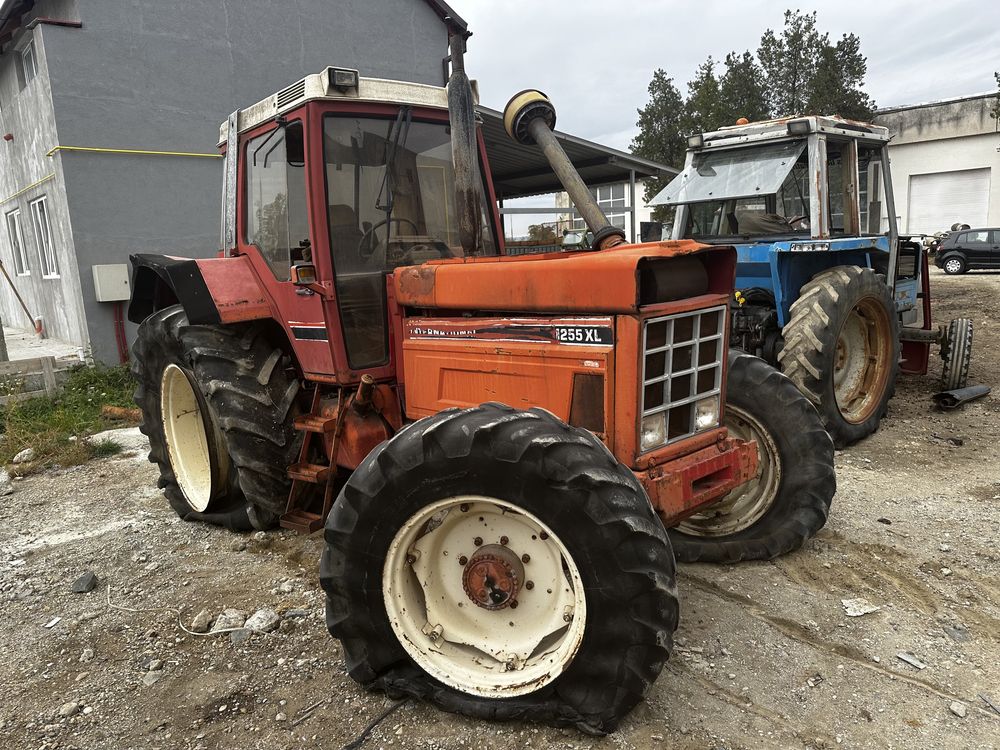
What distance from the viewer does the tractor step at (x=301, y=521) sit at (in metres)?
3.79

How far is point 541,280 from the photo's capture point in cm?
288

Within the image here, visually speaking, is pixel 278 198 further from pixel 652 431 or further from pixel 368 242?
pixel 652 431

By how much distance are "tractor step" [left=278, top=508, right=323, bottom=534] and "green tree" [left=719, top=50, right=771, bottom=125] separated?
72.2 feet

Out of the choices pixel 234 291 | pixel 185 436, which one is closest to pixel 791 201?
pixel 234 291

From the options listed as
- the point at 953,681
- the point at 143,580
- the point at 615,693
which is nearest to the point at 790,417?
the point at 953,681

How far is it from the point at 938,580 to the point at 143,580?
13.2 feet

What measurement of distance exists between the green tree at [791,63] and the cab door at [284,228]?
72.2 feet

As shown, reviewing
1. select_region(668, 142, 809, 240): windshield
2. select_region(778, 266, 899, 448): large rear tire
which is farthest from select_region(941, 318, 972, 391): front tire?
select_region(668, 142, 809, 240): windshield

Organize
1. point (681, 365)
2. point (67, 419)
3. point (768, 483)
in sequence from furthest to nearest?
point (67, 419)
point (768, 483)
point (681, 365)

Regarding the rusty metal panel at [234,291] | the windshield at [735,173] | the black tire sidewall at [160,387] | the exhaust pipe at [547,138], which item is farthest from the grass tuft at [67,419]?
the windshield at [735,173]

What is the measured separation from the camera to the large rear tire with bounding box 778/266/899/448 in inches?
211

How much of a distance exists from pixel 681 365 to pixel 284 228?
2167 millimetres

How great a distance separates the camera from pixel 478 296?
3.09 metres

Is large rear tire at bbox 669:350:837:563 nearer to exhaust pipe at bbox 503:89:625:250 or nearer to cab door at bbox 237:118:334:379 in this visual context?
exhaust pipe at bbox 503:89:625:250
